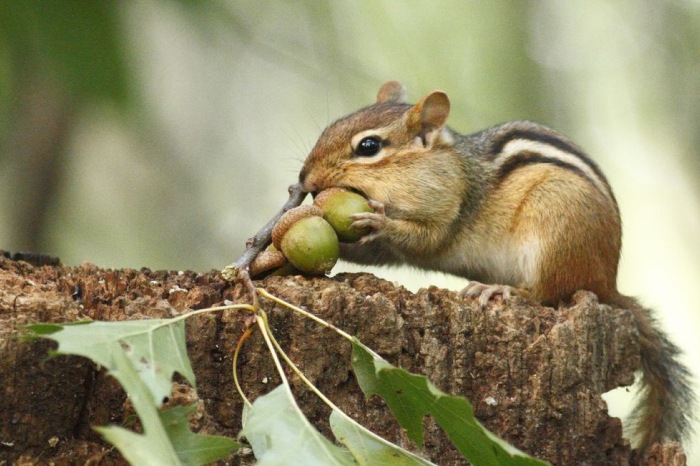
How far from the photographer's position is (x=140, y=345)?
212cm

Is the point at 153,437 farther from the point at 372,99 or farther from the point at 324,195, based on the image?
the point at 372,99

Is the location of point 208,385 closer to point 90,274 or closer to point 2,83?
point 90,274

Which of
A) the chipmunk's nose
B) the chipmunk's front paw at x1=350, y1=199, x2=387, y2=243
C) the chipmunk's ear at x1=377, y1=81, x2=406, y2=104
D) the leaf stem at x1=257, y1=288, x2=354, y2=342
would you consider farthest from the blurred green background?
the leaf stem at x1=257, y1=288, x2=354, y2=342

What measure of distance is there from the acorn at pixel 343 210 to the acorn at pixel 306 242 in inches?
10.8

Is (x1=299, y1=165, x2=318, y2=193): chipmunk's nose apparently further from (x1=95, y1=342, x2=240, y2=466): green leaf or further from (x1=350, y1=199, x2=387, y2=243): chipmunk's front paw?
(x1=95, y1=342, x2=240, y2=466): green leaf

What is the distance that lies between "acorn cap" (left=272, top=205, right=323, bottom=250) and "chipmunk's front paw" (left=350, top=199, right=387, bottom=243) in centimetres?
29

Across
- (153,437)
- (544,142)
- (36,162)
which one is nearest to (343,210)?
(544,142)

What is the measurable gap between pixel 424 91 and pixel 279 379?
4.24m

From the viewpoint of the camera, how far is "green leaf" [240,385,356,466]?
6.83 ft

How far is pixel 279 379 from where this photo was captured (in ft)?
8.98

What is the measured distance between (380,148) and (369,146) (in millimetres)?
70

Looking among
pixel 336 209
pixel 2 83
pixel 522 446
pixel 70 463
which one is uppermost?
pixel 2 83

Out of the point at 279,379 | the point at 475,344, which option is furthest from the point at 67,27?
the point at 475,344

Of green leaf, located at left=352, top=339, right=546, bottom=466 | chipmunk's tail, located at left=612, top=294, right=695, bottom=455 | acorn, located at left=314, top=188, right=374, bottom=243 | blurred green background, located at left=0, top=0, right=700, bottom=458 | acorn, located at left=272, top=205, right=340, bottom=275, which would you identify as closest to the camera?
green leaf, located at left=352, top=339, right=546, bottom=466
